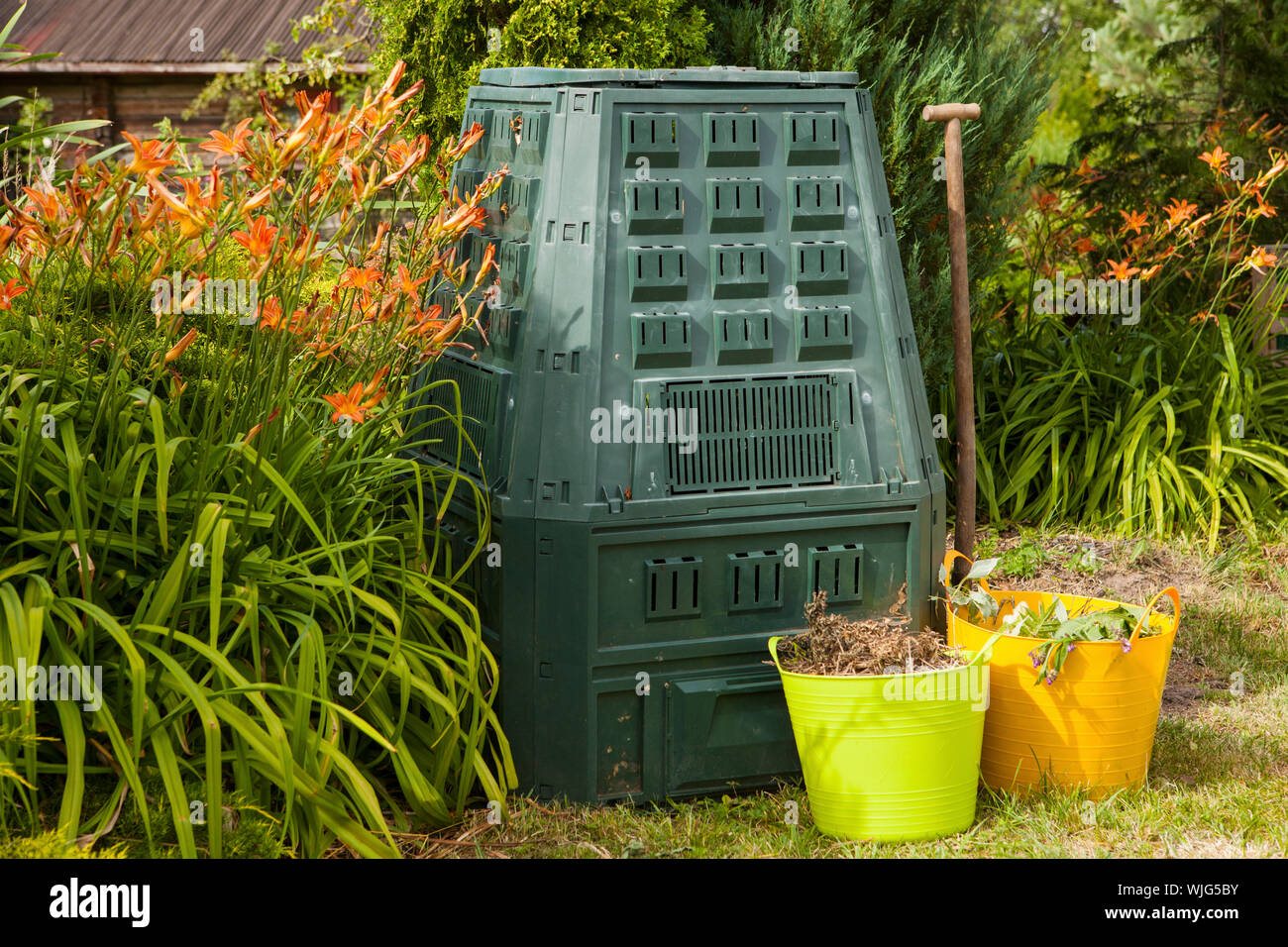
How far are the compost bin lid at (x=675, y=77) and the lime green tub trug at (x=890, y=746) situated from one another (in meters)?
1.39

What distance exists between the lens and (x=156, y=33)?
11.9 meters

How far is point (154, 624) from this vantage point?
247cm

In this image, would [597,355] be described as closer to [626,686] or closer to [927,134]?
[626,686]

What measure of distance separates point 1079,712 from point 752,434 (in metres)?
Answer: 1.00

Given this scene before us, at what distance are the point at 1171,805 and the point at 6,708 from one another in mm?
2508

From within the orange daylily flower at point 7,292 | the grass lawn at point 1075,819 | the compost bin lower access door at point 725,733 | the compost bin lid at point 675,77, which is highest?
Result: the compost bin lid at point 675,77

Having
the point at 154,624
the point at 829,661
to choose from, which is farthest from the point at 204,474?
the point at 829,661

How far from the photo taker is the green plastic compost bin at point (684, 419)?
2887 mm

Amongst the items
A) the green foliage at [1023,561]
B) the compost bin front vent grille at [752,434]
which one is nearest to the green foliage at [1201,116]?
the green foliage at [1023,561]

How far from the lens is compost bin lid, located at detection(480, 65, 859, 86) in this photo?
2.95 meters

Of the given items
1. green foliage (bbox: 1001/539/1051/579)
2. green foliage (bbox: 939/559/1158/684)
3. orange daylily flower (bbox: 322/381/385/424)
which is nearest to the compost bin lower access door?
green foliage (bbox: 939/559/1158/684)

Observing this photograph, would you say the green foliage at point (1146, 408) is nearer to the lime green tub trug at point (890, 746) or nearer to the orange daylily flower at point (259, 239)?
the lime green tub trug at point (890, 746)

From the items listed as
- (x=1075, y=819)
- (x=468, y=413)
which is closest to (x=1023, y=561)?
(x=1075, y=819)

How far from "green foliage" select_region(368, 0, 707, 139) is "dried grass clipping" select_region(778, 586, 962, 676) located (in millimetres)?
2563
